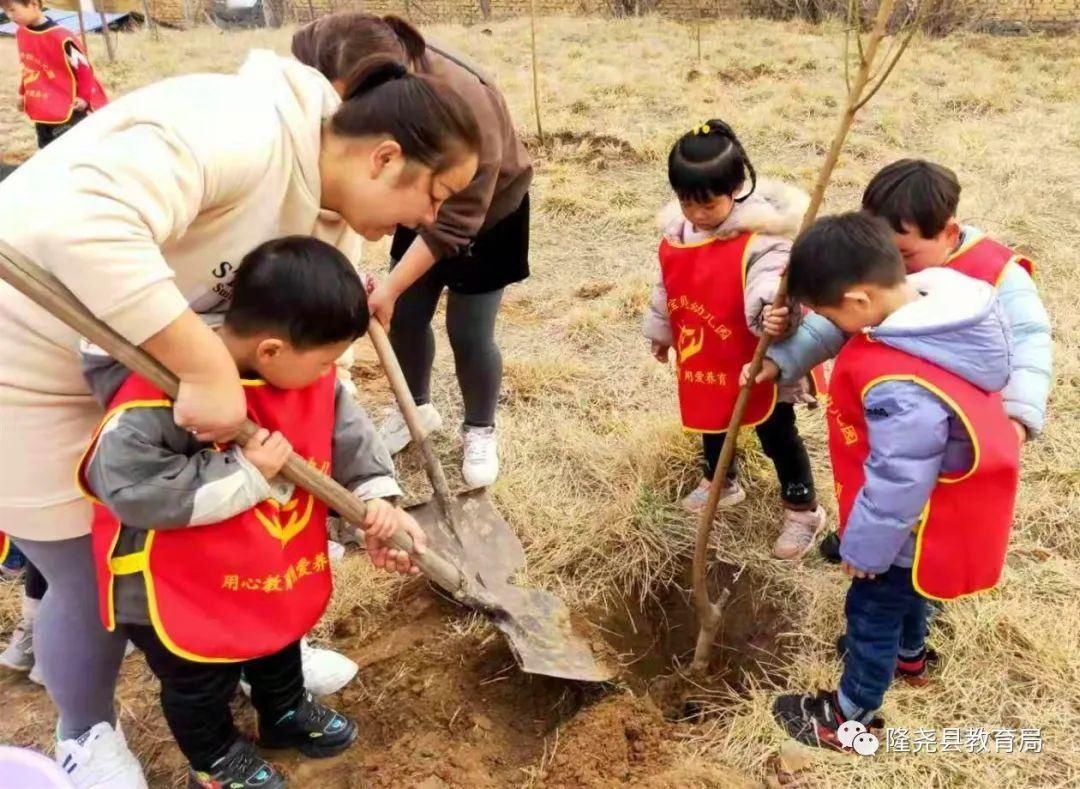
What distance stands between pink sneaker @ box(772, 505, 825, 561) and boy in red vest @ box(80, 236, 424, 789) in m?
1.35

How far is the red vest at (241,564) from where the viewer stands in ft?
4.93

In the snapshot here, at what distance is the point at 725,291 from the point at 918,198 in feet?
1.94

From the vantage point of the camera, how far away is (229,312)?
4.89ft

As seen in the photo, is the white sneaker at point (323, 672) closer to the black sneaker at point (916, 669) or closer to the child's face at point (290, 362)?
the child's face at point (290, 362)

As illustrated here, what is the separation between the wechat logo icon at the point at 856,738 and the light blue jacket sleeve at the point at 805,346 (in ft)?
2.70

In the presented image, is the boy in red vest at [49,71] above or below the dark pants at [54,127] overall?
above

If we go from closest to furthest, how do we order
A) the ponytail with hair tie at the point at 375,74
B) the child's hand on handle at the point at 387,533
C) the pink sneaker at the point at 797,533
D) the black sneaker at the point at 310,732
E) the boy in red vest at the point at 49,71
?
the ponytail with hair tie at the point at 375,74 → the child's hand on handle at the point at 387,533 → the black sneaker at the point at 310,732 → the pink sneaker at the point at 797,533 → the boy in red vest at the point at 49,71

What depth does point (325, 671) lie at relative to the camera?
2.21 m

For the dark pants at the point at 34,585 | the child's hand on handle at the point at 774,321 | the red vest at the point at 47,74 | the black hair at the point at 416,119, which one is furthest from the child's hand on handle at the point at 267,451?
the red vest at the point at 47,74

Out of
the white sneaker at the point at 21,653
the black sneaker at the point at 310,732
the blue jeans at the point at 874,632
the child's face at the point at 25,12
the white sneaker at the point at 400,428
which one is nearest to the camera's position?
the blue jeans at the point at 874,632

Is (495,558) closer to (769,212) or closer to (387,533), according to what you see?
(387,533)

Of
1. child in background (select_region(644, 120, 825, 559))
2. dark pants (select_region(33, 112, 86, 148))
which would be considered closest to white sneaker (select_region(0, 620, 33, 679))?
child in background (select_region(644, 120, 825, 559))

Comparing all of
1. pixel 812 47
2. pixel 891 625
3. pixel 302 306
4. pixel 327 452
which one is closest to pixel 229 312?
pixel 302 306

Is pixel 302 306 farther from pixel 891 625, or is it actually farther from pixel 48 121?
pixel 48 121
